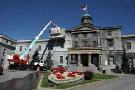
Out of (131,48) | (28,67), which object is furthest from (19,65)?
(131,48)

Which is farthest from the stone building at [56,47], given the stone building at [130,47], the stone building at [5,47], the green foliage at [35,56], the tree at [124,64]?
the stone building at [130,47]

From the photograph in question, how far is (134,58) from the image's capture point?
170 feet

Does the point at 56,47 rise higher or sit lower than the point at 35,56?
higher

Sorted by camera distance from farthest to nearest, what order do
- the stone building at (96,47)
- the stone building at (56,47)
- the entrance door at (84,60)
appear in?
the stone building at (56,47), the entrance door at (84,60), the stone building at (96,47)

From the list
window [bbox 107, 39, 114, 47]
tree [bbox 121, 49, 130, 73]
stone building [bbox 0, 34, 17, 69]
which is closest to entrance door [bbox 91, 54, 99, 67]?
window [bbox 107, 39, 114, 47]

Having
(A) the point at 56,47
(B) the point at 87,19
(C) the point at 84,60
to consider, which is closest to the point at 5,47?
(A) the point at 56,47

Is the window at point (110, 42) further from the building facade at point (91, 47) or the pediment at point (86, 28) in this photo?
the pediment at point (86, 28)

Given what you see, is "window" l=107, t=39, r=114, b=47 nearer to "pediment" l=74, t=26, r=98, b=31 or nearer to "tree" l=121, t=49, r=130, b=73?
"tree" l=121, t=49, r=130, b=73

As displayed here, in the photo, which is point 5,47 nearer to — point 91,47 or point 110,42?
point 91,47

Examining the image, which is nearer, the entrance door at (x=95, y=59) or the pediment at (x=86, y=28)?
the entrance door at (x=95, y=59)

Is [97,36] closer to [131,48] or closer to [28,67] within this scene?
[131,48]

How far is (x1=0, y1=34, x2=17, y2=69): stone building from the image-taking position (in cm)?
6164

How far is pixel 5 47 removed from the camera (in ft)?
209

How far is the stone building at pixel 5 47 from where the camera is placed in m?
61.6
